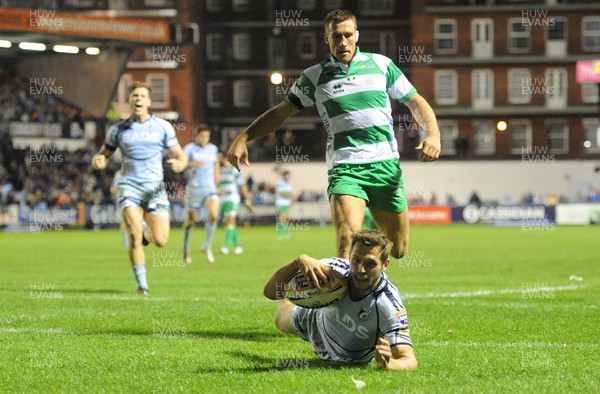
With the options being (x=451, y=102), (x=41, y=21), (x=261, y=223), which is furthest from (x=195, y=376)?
(x=451, y=102)

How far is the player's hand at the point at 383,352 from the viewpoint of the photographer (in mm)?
7230

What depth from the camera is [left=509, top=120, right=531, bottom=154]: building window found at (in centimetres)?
7662

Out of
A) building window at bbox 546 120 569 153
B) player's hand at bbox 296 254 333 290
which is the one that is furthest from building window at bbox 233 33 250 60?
player's hand at bbox 296 254 333 290

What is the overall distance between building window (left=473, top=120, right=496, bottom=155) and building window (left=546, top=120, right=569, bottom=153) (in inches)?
150

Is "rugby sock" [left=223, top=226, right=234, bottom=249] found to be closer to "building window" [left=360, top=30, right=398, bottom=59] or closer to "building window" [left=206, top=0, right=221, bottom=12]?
"building window" [left=360, top=30, right=398, bottom=59]

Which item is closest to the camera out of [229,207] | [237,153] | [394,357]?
[394,357]

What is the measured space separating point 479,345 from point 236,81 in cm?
7230

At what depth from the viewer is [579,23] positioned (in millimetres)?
75625

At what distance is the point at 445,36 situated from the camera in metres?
75.9

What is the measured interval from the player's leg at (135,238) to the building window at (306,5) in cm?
6521

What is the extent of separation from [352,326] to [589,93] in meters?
71.8

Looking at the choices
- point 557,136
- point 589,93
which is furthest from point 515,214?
point 589,93

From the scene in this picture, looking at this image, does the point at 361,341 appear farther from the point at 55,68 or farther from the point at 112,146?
the point at 55,68

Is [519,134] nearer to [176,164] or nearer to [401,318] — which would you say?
[176,164]
